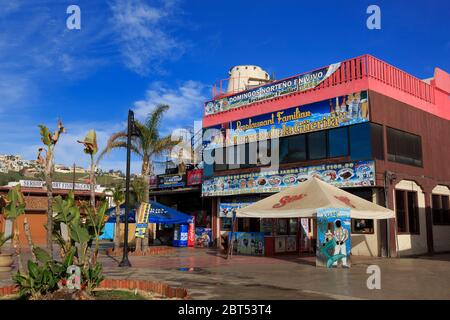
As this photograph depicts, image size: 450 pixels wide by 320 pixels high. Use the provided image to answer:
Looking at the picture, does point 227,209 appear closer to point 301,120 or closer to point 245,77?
point 301,120

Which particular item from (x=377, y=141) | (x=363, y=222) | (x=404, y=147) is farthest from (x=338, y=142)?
(x=363, y=222)

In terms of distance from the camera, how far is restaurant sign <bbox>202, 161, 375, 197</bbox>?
69.2ft

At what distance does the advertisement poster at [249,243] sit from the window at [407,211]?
6745 millimetres

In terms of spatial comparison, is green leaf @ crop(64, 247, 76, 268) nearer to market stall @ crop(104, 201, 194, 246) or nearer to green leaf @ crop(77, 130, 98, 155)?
green leaf @ crop(77, 130, 98, 155)

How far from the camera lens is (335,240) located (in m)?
16.9

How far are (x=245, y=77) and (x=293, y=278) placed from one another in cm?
2214

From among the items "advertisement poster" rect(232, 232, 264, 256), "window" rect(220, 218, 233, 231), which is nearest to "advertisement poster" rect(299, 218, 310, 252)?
"advertisement poster" rect(232, 232, 264, 256)

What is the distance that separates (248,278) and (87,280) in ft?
19.1

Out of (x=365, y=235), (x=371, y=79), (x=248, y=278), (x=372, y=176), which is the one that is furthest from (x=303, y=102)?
(x=248, y=278)

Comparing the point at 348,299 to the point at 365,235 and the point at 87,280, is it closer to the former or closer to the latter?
the point at 87,280

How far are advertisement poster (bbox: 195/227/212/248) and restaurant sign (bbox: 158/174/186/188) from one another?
4313 mm

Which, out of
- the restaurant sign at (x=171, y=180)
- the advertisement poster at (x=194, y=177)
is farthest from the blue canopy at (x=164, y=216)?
the restaurant sign at (x=171, y=180)

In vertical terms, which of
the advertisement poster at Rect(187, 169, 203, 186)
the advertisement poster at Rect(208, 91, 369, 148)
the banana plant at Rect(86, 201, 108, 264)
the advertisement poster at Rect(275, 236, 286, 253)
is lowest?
the advertisement poster at Rect(275, 236, 286, 253)
